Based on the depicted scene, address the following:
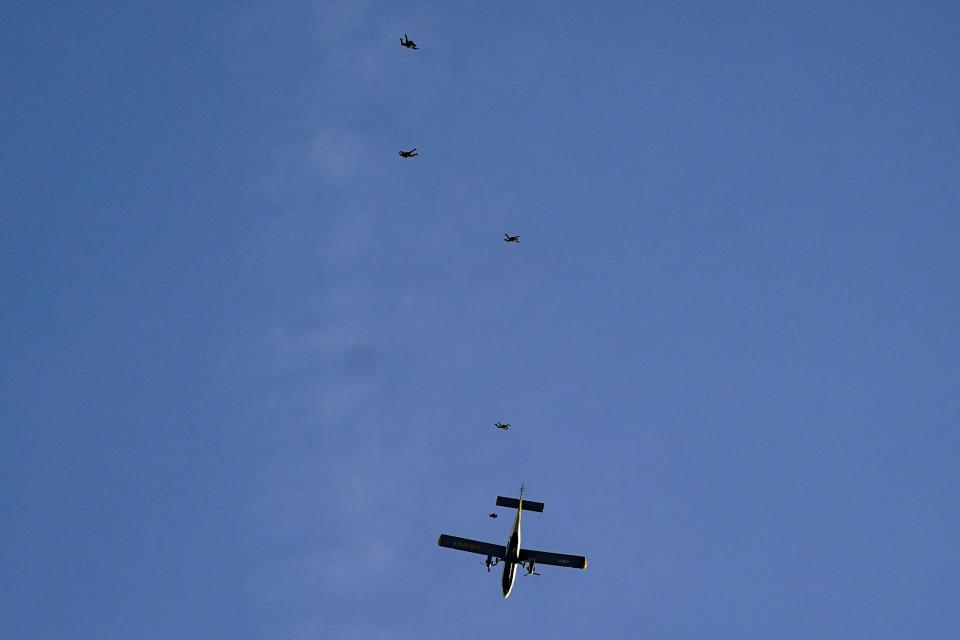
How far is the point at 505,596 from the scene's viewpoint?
390ft

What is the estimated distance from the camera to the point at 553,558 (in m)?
122

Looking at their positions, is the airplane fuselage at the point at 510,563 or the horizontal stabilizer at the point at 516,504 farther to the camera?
the horizontal stabilizer at the point at 516,504

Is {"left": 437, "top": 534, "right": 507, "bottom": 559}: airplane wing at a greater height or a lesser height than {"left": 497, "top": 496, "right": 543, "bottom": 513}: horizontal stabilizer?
lesser

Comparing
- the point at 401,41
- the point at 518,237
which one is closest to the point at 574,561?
the point at 518,237

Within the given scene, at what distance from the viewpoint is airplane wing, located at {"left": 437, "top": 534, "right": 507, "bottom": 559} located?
392 ft

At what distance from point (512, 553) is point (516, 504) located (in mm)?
8232

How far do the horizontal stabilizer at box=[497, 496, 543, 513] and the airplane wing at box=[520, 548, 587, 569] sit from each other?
566cm

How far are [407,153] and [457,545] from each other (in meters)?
47.3

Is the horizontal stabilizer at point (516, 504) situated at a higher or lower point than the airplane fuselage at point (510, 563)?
higher

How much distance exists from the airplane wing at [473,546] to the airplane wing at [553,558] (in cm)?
271

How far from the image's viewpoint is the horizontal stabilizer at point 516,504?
124562 millimetres

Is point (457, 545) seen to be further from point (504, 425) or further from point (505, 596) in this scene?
point (504, 425)

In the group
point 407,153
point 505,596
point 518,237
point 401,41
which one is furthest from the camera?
point 505,596

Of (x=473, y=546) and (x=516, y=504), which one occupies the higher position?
(x=516, y=504)
